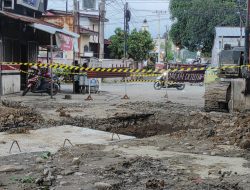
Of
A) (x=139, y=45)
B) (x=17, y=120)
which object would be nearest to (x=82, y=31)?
(x=139, y=45)

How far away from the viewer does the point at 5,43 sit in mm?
22484

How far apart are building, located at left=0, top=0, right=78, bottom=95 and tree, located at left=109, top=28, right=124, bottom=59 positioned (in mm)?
31515

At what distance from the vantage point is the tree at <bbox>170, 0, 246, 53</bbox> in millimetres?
62094

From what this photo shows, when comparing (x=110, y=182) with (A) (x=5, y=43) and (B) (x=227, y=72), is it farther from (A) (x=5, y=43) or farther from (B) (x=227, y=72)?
(A) (x=5, y=43)

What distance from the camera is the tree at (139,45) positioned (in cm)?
5959

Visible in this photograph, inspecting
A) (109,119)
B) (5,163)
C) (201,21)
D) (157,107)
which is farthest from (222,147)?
(201,21)

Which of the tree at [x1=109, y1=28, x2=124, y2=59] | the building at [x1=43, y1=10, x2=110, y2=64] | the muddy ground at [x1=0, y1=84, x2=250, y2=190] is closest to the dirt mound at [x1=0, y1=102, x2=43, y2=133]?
the muddy ground at [x1=0, y1=84, x2=250, y2=190]

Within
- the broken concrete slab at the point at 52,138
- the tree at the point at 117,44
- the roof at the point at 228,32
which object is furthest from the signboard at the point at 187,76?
the tree at the point at 117,44

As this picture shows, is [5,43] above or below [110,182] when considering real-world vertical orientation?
above

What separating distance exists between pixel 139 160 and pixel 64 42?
53.9 feet

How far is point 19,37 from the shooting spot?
942 inches

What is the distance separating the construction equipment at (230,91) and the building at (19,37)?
8521 mm

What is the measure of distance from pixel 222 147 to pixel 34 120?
5.56 metres

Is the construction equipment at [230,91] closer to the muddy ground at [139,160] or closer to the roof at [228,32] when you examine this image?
→ the muddy ground at [139,160]
